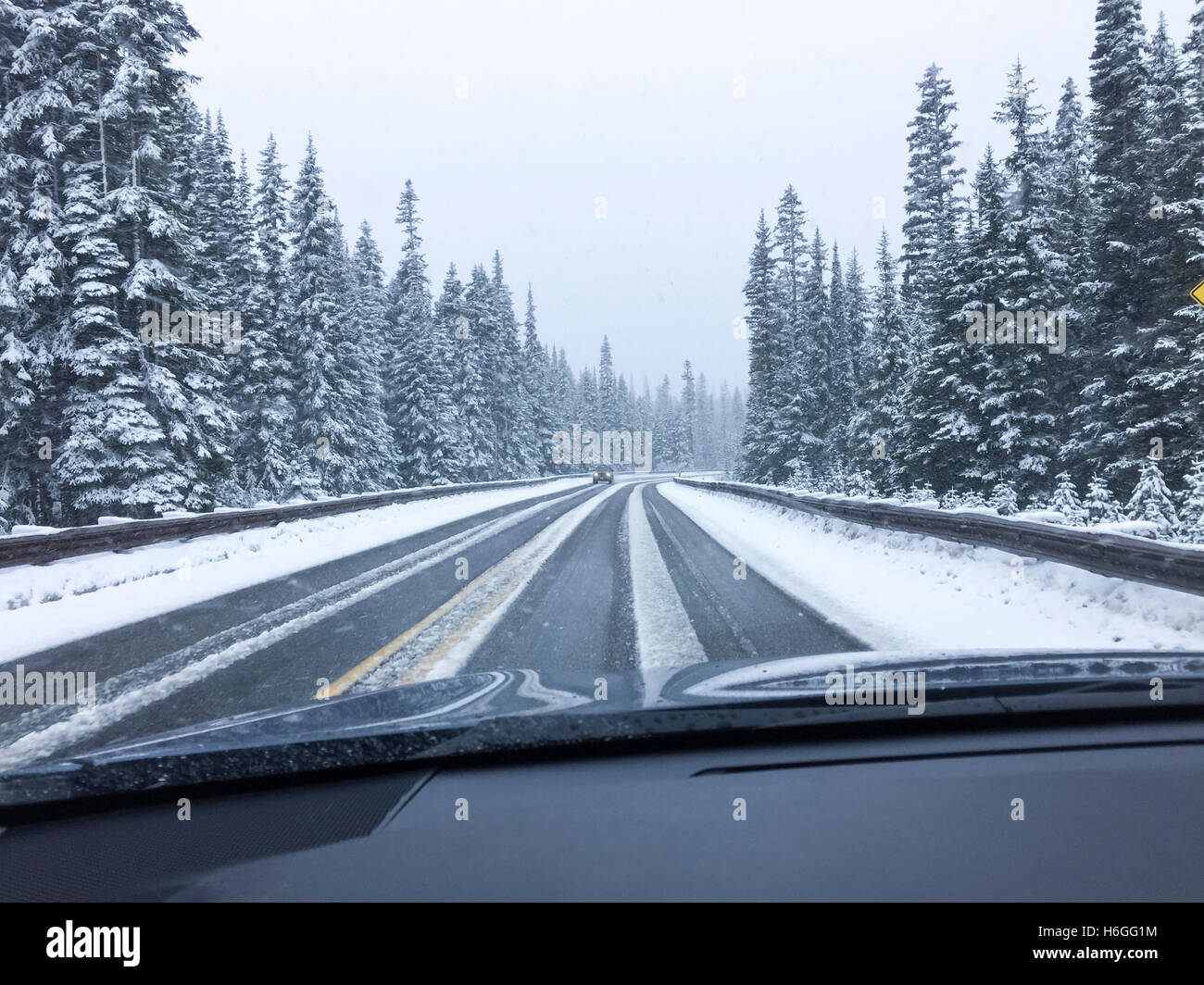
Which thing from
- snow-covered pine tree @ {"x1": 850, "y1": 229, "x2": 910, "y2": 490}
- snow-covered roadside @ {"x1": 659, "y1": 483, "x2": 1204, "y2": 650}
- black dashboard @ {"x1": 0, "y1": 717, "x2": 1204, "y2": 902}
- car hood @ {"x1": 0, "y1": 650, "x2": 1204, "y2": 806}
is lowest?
snow-covered roadside @ {"x1": 659, "y1": 483, "x2": 1204, "y2": 650}

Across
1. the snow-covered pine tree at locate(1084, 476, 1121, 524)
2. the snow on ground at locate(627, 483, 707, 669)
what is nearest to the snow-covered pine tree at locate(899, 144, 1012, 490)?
the snow-covered pine tree at locate(1084, 476, 1121, 524)

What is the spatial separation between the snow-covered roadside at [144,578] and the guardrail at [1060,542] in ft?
32.6

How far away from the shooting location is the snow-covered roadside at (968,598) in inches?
247

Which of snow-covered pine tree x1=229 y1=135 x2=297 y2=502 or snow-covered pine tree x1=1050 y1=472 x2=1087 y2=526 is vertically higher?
snow-covered pine tree x1=229 y1=135 x2=297 y2=502

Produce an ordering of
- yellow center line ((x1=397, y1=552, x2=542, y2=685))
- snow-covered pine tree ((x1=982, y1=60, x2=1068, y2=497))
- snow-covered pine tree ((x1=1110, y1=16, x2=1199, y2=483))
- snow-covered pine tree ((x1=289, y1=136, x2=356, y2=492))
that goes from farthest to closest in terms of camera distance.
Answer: snow-covered pine tree ((x1=289, y1=136, x2=356, y2=492))
snow-covered pine tree ((x1=982, y1=60, x2=1068, y2=497))
snow-covered pine tree ((x1=1110, y1=16, x2=1199, y2=483))
yellow center line ((x1=397, y1=552, x2=542, y2=685))

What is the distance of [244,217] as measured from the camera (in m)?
30.5

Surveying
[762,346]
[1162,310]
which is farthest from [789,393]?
[1162,310]

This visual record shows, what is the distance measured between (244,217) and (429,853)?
3479cm

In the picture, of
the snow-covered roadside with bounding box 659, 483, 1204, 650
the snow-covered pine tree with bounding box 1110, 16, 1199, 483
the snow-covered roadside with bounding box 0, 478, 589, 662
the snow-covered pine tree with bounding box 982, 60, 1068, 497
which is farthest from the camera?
the snow-covered pine tree with bounding box 982, 60, 1068, 497

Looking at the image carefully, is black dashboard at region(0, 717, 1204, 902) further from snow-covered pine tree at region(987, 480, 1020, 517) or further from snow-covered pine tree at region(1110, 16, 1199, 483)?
snow-covered pine tree at region(1110, 16, 1199, 483)

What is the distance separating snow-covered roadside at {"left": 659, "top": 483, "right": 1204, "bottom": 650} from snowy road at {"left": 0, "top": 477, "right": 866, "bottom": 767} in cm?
58

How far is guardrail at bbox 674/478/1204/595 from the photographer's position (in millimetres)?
6379
